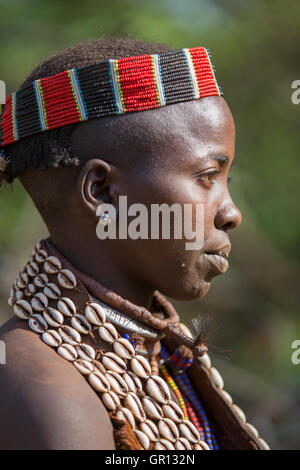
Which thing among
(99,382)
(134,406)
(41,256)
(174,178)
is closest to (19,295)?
(41,256)

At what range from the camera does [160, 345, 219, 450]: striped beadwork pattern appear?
8.72ft

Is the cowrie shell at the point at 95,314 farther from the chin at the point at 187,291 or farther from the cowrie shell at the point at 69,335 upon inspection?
the chin at the point at 187,291

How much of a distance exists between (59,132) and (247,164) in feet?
19.0

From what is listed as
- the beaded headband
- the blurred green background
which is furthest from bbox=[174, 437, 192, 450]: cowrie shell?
the blurred green background

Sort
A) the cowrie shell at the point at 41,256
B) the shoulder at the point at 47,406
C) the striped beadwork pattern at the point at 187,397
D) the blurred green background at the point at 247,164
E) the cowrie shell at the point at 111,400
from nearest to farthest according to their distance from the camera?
the shoulder at the point at 47,406
the cowrie shell at the point at 111,400
the cowrie shell at the point at 41,256
the striped beadwork pattern at the point at 187,397
the blurred green background at the point at 247,164

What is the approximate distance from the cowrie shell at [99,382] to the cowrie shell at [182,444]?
0.34 meters

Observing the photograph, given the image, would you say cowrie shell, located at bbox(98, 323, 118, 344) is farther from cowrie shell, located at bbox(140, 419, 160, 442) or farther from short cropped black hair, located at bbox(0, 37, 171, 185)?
short cropped black hair, located at bbox(0, 37, 171, 185)

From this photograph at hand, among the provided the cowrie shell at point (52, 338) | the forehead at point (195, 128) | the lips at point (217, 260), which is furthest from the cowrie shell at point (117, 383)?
the forehead at point (195, 128)

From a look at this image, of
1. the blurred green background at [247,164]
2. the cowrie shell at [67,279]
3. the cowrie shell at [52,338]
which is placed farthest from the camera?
the blurred green background at [247,164]

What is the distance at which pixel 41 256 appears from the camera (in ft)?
8.11

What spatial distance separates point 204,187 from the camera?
2.43 meters

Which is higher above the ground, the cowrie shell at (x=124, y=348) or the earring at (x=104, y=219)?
the earring at (x=104, y=219)

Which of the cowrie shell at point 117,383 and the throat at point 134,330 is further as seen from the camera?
the throat at point 134,330

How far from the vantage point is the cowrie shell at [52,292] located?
235cm
